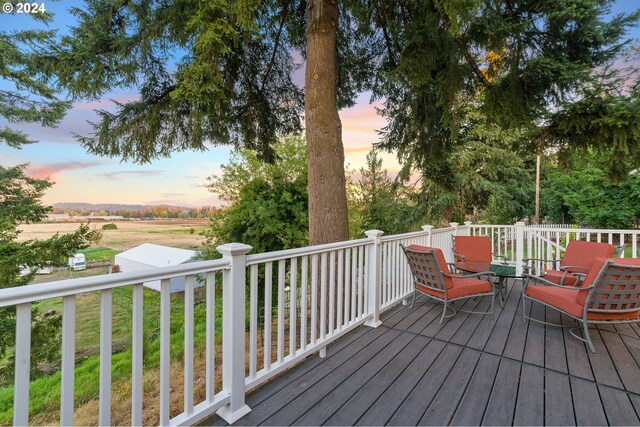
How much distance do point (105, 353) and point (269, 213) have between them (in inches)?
213

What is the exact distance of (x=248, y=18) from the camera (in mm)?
2992

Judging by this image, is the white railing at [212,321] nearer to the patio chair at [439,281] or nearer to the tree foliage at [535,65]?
the patio chair at [439,281]

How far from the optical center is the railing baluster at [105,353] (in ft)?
4.50

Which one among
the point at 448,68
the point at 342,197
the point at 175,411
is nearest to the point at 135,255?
the point at 175,411

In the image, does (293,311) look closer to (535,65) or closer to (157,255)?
(535,65)

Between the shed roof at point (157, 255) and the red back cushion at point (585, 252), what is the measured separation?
42.6 feet

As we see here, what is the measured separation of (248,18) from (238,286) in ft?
8.99

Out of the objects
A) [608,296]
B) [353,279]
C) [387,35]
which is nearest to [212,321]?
[353,279]

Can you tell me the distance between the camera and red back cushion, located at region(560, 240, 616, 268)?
400 centimetres

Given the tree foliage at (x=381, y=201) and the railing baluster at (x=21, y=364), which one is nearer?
the railing baluster at (x=21, y=364)

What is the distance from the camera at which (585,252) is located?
4.21 metres

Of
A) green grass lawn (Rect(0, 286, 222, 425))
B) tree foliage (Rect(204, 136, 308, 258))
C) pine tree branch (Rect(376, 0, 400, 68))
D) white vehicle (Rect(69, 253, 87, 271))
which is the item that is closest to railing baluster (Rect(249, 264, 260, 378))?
green grass lawn (Rect(0, 286, 222, 425))

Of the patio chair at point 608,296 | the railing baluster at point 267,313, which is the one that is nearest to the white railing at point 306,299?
the railing baluster at point 267,313

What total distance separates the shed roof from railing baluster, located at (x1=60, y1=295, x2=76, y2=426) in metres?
12.6
